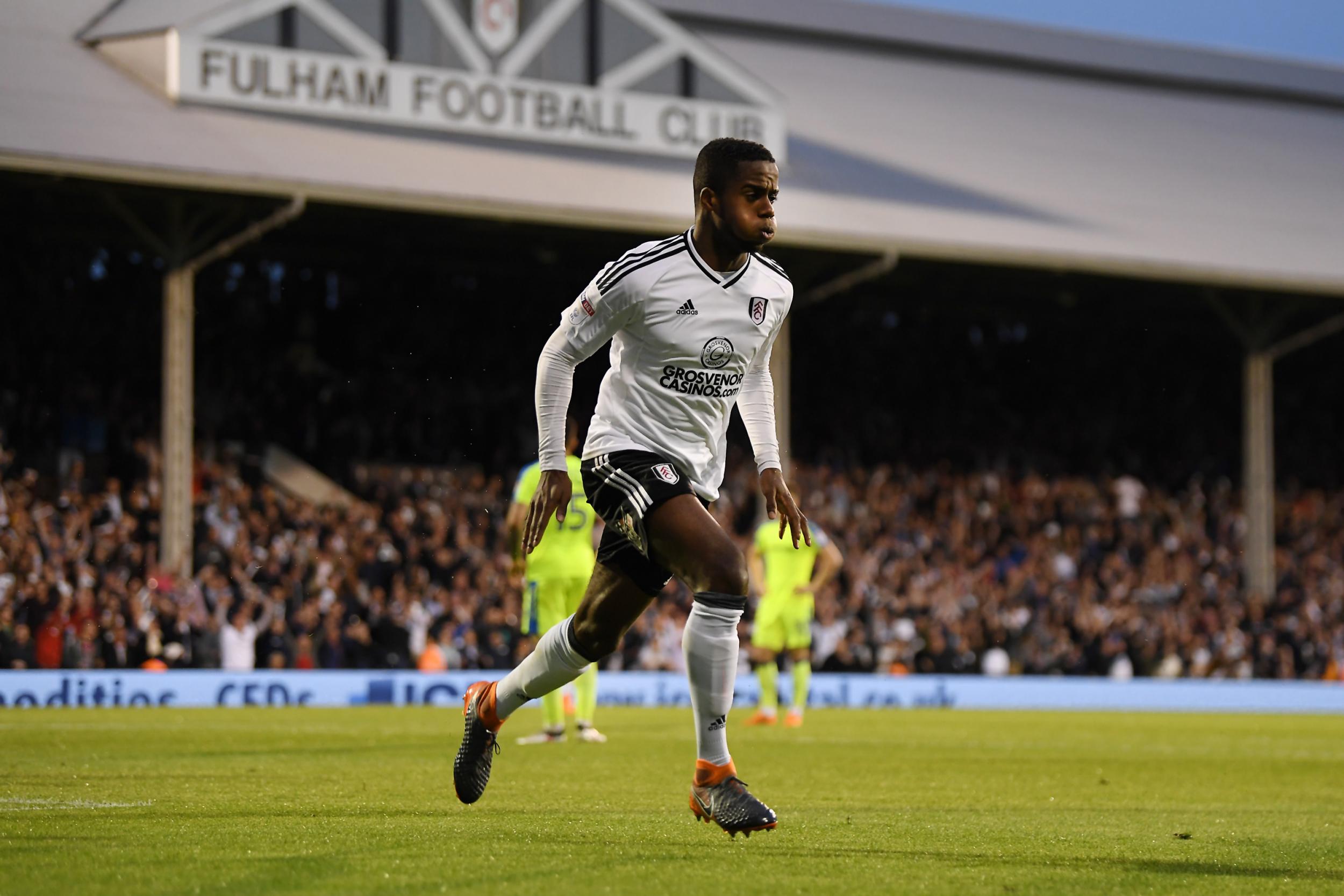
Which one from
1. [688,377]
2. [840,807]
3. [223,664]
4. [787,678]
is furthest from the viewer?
[787,678]

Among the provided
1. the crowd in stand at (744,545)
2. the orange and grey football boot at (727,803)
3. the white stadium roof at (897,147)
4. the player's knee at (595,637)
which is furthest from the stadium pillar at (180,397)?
the orange and grey football boot at (727,803)

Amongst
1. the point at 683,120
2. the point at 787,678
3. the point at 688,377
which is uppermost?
the point at 683,120

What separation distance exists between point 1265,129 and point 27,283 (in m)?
25.7

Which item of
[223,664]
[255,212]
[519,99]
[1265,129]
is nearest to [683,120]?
[519,99]

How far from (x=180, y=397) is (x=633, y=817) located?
17.0 meters

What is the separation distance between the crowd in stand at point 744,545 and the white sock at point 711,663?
37.0 feet

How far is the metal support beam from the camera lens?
31.3m

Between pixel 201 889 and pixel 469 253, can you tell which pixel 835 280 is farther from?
pixel 201 889

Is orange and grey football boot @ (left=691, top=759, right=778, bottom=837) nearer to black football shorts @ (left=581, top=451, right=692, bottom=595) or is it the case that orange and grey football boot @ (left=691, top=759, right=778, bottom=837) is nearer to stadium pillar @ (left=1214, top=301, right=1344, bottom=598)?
black football shorts @ (left=581, top=451, right=692, bottom=595)

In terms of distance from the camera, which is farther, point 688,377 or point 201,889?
point 688,377

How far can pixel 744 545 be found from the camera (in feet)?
A: 92.3

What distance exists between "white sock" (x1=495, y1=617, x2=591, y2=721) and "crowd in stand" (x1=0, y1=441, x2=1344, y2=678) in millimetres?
10437

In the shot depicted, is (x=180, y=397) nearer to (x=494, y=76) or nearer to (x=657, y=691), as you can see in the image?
(x=494, y=76)

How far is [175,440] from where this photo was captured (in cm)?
2308
